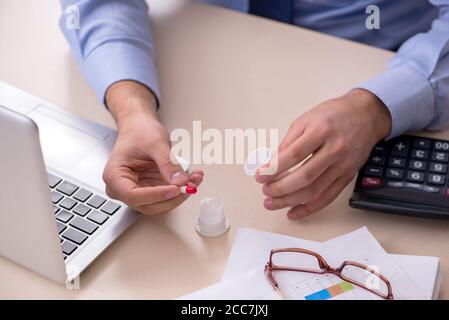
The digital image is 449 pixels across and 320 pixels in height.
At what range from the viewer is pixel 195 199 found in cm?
95

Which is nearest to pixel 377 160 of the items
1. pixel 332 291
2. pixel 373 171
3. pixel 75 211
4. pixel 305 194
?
pixel 373 171

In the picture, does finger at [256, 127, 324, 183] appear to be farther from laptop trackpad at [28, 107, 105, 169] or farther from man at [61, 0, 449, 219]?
laptop trackpad at [28, 107, 105, 169]

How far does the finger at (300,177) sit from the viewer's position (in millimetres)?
899

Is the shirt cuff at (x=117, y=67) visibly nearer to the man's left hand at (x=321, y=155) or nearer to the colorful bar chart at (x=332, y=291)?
the man's left hand at (x=321, y=155)

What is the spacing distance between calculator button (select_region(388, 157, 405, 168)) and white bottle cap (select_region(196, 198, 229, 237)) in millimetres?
239

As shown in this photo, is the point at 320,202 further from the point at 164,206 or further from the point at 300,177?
the point at 164,206

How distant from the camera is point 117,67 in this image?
1.09 meters

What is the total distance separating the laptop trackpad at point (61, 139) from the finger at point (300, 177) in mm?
268

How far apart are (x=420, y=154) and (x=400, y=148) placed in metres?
0.03

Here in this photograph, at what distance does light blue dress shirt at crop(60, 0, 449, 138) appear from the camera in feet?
3.39

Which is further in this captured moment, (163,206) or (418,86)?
(418,86)

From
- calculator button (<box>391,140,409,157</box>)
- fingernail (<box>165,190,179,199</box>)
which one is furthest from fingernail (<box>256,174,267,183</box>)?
calculator button (<box>391,140,409,157</box>)

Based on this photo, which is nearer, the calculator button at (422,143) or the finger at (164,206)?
the finger at (164,206)

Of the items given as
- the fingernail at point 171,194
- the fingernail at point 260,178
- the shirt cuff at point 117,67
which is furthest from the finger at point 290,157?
the shirt cuff at point 117,67
